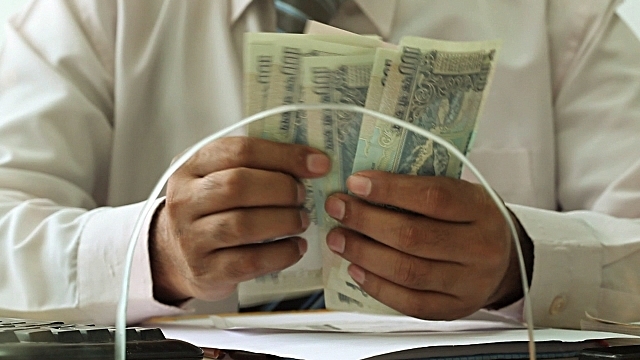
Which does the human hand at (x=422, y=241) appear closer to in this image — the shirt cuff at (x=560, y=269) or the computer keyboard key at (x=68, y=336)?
the shirt cuff at (x=560, y=269)

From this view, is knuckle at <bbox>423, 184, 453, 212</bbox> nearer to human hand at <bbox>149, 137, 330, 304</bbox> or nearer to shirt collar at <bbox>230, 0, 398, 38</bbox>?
human hand at <bbox>149, 137, 330, 304</bbox>

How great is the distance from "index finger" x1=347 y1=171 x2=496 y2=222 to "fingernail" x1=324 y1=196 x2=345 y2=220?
0.02 meters

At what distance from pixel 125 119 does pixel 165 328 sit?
374 millimetres

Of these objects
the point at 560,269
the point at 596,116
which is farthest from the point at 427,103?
the point at 596,116

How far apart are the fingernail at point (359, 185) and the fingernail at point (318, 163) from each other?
0.02 m

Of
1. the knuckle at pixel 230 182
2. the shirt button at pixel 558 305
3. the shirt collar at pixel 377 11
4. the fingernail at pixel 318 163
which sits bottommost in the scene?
the shirt button at pixel 558 305

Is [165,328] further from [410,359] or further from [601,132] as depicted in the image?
[601,132]

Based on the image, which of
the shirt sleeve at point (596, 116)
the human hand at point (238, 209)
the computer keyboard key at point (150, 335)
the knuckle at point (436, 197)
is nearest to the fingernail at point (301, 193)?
the human hand at point (238, 209)

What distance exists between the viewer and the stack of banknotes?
519 millimetres

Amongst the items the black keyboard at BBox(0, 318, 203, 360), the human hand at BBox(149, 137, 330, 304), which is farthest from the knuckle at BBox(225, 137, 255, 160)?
the black keyboard at BBox(0, 318, 203, 360)

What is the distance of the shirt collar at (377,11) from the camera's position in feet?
2.95

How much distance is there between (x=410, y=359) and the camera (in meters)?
0.40

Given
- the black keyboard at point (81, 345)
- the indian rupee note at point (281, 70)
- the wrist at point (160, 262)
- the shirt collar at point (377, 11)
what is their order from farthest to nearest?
the shirt collar at point (377, 11)
the wrist at point (160, 262)
the indian rupee note at point (281, 70)
the black keyboard at point (81, 345)

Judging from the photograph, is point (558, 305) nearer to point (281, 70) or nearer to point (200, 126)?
point (281, 70)
